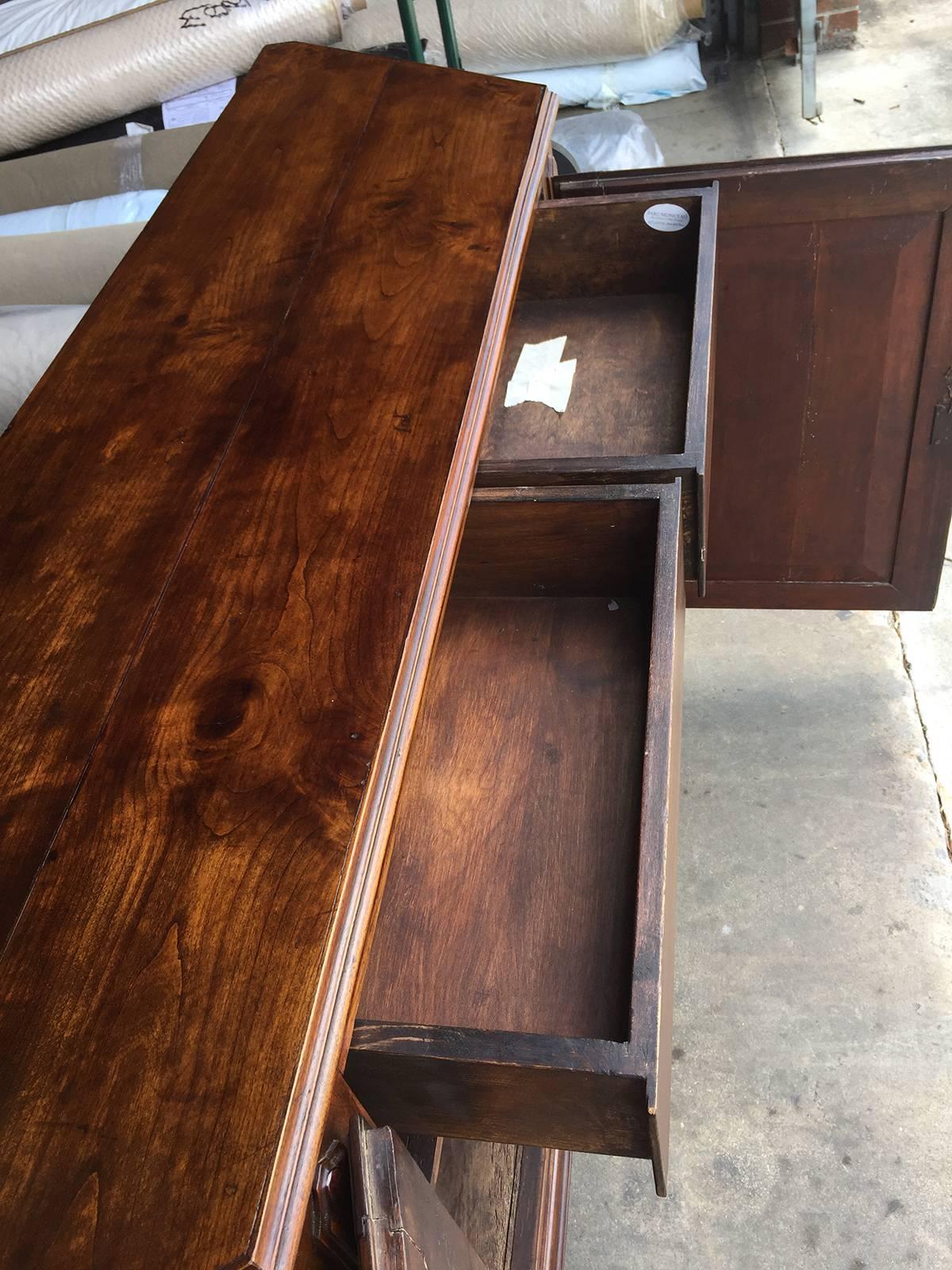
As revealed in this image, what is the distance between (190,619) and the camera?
727 mm

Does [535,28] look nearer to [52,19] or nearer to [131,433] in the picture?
[52,19]

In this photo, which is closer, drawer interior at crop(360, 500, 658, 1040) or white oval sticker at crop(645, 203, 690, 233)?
drawer interior at crop(360, 500, 658, 1040)

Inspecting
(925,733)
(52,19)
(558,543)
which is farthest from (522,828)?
(52,19)

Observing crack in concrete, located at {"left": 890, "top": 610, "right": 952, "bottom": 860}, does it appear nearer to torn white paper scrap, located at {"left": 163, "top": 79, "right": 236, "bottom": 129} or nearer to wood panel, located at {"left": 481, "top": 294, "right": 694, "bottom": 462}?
wood panel, located at {"left": 481, "top": 294, "right": 694, "bottom": 462}

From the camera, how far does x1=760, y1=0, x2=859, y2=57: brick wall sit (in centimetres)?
372

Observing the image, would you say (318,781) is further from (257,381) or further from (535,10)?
(535,10)

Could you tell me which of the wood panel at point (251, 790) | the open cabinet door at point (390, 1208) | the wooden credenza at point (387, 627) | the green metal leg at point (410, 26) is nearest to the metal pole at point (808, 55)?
the green metal leg at point (410, 26)

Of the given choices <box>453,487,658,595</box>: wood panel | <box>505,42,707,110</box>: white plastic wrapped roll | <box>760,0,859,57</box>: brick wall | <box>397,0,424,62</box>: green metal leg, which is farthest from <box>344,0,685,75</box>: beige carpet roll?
<box>453,487,658,595</box>: wood panel

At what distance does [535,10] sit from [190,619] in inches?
128

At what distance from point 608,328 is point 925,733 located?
3.15 feet

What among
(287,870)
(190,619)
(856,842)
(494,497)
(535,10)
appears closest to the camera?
(287,870)

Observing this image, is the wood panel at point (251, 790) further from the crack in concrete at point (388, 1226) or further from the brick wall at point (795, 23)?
the brick wall at point (795, 23)

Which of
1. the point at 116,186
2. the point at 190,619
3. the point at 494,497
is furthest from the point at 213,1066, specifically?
the point at 116,186

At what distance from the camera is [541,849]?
105 centimetres
